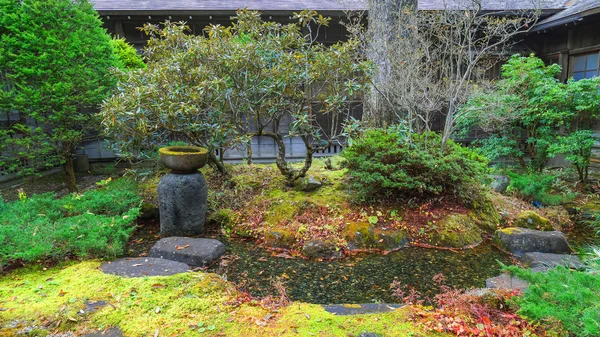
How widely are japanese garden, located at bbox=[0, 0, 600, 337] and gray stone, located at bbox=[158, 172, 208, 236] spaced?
0.02 meters

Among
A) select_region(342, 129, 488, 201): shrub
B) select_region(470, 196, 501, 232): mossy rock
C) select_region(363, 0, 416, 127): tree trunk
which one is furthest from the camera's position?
select_region(363, 0, 416, 127): tree trunk

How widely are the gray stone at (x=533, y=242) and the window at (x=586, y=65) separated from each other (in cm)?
756

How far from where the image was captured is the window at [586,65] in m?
9.45

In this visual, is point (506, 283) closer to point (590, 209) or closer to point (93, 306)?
point (93, 306)

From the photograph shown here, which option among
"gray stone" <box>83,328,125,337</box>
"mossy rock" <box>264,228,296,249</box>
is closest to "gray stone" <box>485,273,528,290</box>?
"mossy rock" <box>264,228,296,249</box>

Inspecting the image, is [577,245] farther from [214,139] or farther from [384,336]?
[214,139]

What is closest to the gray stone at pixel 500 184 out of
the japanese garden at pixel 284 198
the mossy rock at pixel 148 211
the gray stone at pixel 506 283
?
the japanese garden at pixel 284 198

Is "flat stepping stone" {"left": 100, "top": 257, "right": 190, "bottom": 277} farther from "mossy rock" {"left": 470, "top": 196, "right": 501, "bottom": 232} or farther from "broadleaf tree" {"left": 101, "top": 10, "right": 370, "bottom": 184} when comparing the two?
"mossy rock" {"left": 470, "top": 196, "right": 501, "bottom": 232}

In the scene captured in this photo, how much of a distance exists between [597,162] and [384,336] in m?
9.22

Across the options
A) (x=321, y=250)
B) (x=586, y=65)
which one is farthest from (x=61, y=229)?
(x=586, y=65)

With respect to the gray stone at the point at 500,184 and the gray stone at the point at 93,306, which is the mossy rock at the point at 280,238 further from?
the gray stone at the point at 500,184

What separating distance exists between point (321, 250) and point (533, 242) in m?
2.91

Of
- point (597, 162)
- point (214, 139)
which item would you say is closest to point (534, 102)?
point (597, 162)

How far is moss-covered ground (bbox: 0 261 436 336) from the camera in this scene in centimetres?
241
